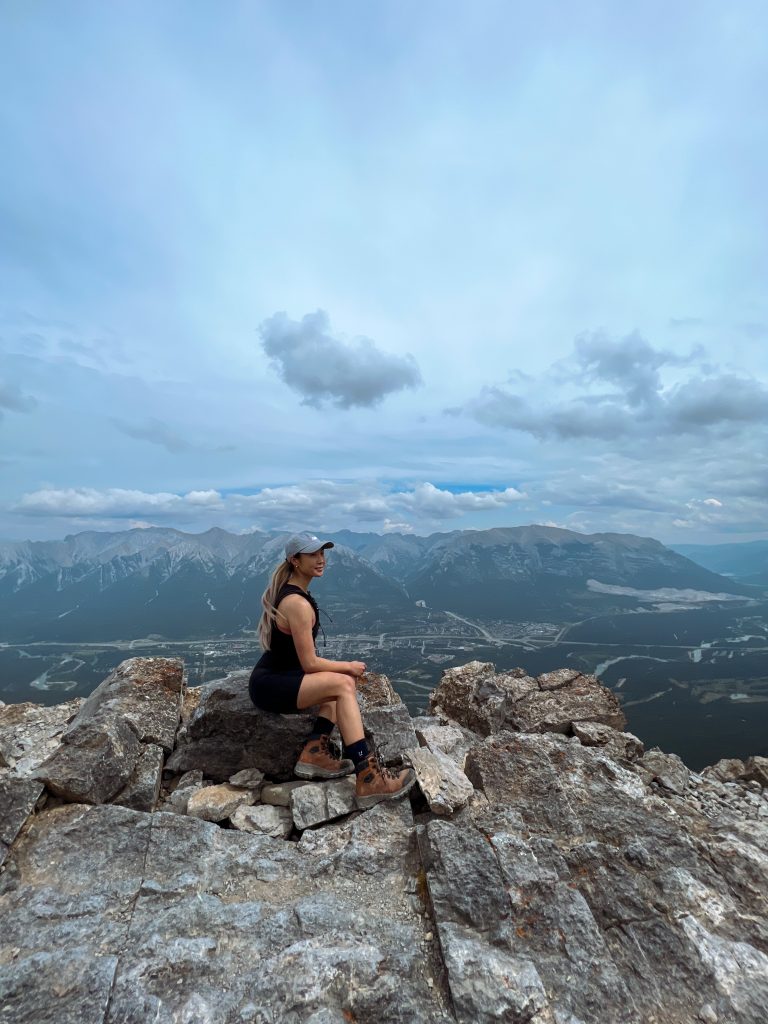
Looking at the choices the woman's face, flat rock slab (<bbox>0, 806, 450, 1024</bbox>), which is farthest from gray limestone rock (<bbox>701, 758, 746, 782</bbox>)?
the woman's face

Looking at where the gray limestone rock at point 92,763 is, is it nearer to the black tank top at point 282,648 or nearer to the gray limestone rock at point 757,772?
the black tank top at point 282,648

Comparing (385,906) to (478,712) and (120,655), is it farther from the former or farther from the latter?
(120,655)

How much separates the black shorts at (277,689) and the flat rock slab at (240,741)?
1119 millimetres

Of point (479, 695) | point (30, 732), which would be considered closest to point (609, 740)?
point (479, 695)

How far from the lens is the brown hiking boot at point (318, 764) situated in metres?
8.34

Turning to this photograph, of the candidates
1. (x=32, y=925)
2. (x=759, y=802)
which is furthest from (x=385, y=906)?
(x=759, y=802)

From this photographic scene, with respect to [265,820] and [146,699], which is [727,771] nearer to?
[265,820]

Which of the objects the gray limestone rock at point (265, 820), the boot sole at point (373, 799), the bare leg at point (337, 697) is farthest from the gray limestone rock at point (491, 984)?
the gray limestone rock at point (265, 820)

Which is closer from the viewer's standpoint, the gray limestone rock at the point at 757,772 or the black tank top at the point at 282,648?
the black tank top at the point at 282,648

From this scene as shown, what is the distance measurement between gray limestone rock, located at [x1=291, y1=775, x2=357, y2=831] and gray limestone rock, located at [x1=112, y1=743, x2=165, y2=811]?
93.5 inches

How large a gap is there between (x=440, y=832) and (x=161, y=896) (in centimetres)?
352

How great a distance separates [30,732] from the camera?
1166cm

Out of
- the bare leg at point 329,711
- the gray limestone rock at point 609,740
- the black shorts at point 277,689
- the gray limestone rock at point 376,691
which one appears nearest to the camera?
the black shorts at point 277,689

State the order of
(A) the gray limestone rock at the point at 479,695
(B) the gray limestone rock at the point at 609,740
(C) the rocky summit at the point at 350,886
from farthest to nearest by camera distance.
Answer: (A) the gray limestone rock at the point at 479,695
(B) the gray limestone rock at the point at 609,740
(C) the rocky summit at the point at 350,886
